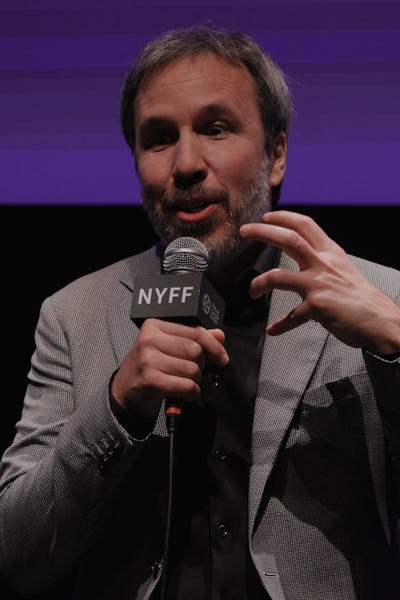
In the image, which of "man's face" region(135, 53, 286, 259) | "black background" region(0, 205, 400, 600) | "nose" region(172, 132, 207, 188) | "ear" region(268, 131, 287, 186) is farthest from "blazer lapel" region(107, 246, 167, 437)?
"black background" region(0, 205, 400, 600)

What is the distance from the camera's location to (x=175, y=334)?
4.23 feet

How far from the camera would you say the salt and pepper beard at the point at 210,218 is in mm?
Result: 1832

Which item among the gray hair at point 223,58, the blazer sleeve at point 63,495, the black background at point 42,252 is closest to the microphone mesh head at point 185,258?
the blazer sleeve at point 63,495

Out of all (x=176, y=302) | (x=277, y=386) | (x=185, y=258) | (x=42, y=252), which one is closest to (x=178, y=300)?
(x=176, y=302)

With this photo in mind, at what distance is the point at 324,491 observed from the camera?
159 centimetres

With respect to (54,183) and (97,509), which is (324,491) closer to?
(97,509)

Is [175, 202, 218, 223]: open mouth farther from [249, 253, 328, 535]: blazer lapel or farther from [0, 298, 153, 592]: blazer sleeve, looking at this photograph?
[0, 298, 153, 592]: blazer sleeve

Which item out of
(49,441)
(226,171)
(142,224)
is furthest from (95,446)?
(142,224)

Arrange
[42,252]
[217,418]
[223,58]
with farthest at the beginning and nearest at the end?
[42,252] → [223,58] → [217,418]

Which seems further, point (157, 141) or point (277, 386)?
point (157, 141)

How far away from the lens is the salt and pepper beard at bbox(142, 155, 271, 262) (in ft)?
6.01

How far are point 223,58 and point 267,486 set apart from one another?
1.12 m

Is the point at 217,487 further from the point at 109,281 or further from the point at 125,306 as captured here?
the point at 109,281

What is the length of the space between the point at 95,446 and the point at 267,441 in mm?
360
